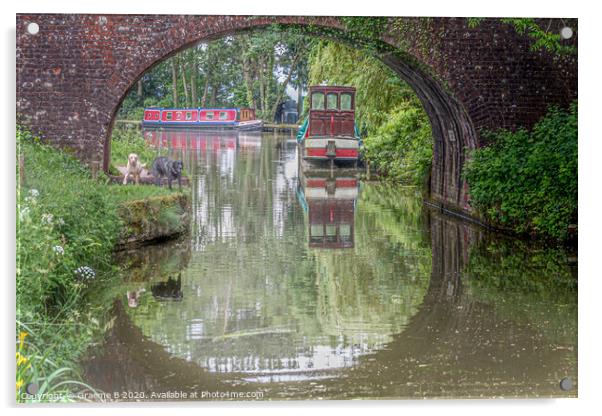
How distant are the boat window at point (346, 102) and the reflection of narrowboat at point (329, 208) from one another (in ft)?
4.28

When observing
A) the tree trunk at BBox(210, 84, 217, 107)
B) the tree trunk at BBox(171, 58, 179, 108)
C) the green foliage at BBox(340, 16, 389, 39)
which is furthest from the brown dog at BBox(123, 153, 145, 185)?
the green foliage at BBox(340, 16, 389, 39)

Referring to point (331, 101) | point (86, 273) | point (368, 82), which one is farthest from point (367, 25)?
point (368, 82)

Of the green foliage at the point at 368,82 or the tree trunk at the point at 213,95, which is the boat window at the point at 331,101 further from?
the tree trunk at the point at 213,95

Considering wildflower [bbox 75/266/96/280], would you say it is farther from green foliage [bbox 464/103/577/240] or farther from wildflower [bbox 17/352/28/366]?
green foliage [bbox 464/103/577/240]

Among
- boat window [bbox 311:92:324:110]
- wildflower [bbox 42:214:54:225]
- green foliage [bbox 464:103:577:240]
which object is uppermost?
boat window [bbox 311:92:324:110]

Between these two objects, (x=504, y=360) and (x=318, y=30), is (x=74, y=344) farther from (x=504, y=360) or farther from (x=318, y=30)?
(x=318, y=30)

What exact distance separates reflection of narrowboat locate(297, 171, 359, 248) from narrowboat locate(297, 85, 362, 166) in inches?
18.2

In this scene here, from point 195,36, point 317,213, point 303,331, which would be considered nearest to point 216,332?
point 303,331

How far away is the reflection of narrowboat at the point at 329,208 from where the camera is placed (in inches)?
486

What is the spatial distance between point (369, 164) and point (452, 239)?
8.08 meters

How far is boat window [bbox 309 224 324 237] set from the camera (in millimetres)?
12648

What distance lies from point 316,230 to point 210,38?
3.38 metres

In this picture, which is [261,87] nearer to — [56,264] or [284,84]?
[284,84]

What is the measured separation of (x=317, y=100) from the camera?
14.2 meters
